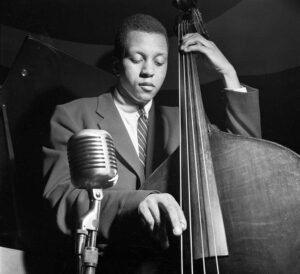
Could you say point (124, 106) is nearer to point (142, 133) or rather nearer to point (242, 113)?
point (142, 133)

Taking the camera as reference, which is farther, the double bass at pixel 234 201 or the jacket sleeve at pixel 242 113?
the jacket sleeve at pixel 242 113

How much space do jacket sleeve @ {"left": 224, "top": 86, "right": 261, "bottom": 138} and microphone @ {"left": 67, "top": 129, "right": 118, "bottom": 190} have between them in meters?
0.45

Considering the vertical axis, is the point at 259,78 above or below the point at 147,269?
above

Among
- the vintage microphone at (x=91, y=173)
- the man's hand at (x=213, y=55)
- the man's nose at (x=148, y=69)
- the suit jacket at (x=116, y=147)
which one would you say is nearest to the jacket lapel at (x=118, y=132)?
the suit jacket at (x=116, y=147)

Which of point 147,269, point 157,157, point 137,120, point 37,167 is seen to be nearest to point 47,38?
point 37,167

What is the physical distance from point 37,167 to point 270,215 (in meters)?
0.80

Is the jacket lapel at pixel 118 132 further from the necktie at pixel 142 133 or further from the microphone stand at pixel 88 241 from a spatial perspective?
the microphone stand at pixel 88 241

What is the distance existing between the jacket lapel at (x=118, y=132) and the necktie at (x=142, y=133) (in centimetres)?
4

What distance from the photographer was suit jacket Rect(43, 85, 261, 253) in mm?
883

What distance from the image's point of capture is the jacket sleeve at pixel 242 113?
1067mm

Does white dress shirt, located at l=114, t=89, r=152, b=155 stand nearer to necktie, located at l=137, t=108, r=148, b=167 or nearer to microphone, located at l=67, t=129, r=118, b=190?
necktie, located at l=137, t=108, r=148, b=167

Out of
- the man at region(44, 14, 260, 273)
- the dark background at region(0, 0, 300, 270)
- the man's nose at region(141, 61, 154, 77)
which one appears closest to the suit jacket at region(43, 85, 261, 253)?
the man at region(44, 14, 260, 273)

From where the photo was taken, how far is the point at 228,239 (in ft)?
2.59

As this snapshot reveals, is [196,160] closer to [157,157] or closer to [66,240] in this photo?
[157,157]
